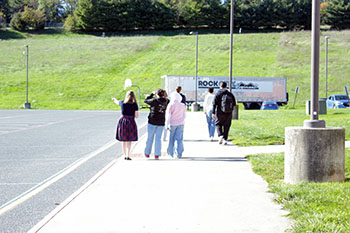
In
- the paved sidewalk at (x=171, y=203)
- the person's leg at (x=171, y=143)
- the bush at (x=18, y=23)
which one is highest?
the bush at (x=18, y=23)

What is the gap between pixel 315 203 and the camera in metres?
6.30

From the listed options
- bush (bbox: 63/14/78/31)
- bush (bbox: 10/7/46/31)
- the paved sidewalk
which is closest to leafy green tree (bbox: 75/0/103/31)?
bush (bbox: 63/14/78/31)

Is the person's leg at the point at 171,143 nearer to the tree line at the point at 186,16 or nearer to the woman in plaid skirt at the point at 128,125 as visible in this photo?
the woman in plaid skirt at the point at 128,125

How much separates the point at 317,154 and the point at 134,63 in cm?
7364

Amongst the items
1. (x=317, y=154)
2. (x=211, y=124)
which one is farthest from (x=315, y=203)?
(x=211, y=124)

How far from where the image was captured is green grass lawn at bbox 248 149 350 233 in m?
5.23

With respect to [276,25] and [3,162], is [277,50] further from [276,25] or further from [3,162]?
[3,162]

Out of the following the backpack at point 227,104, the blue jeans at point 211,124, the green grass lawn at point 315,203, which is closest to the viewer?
the green grass lawn at point 315,203

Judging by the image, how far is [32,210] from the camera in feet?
21.7

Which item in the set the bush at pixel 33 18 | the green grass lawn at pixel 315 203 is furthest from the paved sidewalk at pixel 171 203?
the bush at pixel 33 18

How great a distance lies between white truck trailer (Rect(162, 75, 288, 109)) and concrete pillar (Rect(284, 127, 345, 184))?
4431cm

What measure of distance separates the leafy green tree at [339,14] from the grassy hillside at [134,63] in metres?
14.2

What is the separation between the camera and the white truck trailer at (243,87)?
5225 centimetres

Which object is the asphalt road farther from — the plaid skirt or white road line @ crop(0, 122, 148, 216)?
the plaid skirt
